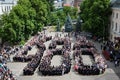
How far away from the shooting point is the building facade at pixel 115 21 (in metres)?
55.5

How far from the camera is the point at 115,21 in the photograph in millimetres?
57438

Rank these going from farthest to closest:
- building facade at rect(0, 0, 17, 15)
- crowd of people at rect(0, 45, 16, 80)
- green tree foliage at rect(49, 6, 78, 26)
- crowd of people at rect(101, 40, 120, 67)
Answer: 1. green tree foliage at rect(49, 6, 78, 26)
2. building facade at rect(0, 0, 17, 15)
3. crowd of people at rect(101, 40, 120, 67)
4. crowd of people at rect(0, 45, 16, 80)

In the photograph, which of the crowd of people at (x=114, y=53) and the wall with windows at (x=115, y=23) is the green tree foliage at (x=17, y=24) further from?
the crowd of people at (x=114, y=53)

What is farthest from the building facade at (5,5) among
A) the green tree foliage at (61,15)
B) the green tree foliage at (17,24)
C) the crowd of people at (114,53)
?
the crowd of people at (114,53)

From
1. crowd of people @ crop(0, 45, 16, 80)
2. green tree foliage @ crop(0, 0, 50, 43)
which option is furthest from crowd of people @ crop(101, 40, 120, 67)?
green tree foliage @ crop(0, 0, 50, 43)

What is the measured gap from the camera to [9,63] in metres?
43.4

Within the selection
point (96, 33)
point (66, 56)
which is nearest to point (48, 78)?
point (66, 56)

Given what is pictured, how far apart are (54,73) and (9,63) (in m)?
9.61

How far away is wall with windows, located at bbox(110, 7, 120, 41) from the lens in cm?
5553

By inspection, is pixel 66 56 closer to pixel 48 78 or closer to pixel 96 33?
pixel 48 78

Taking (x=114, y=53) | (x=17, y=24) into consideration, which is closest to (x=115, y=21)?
(x=114, y=53)

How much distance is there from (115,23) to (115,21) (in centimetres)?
38

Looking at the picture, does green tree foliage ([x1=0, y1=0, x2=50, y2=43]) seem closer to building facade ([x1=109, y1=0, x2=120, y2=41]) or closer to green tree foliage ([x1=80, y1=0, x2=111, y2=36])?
green tree foliage ([x1=80, y1=0, x2=111, y2=36])

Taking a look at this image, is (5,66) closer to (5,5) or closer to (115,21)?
(115,21)
